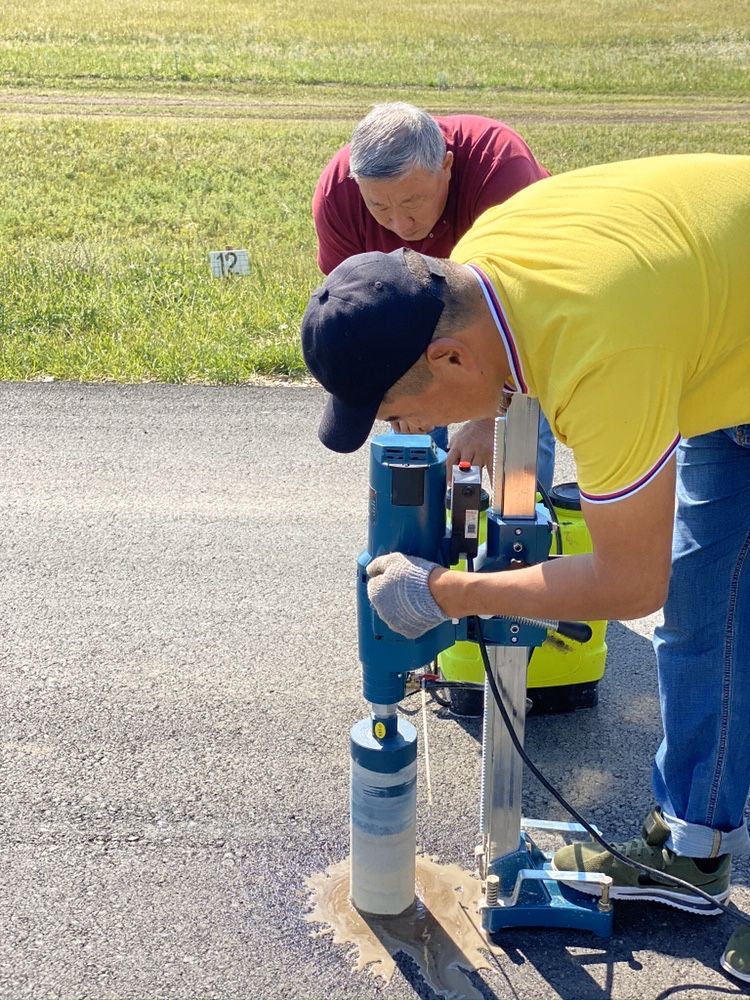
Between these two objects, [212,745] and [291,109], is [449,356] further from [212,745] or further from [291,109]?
[291,109]

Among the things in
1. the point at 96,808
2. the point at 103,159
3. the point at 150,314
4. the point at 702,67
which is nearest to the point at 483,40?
the point at 702,67

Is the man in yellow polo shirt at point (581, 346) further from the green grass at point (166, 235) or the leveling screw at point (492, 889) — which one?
the green grass at point (166, 235)

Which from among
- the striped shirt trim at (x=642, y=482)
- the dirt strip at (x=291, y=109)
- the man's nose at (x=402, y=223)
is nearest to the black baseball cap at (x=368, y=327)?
the striped shirt trim at (x=642, y=482)

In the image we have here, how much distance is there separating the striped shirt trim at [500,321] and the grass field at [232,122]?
436 centimetres

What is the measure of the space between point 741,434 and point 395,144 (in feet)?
4.86

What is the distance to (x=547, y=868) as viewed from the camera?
2.80 meters

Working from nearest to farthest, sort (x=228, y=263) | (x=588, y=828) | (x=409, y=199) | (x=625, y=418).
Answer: (x=625, y=418)
(x=588, y=828)
(x=409, y=199)
(x=228, y=263)

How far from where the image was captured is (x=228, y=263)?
831 centimetres

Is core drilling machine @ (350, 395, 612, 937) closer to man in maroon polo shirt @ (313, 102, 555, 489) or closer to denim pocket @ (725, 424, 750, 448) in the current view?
denim pocket @ (725, 424, 750, 448)

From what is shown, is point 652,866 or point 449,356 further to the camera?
point 652,866

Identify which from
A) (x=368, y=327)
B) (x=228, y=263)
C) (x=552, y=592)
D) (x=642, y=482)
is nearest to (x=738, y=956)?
(x=552, y=592)

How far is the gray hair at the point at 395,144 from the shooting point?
3.34m

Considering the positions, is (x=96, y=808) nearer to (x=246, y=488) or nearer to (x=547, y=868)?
(x=547, y=868)

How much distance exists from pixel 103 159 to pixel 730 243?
15.5 meters
